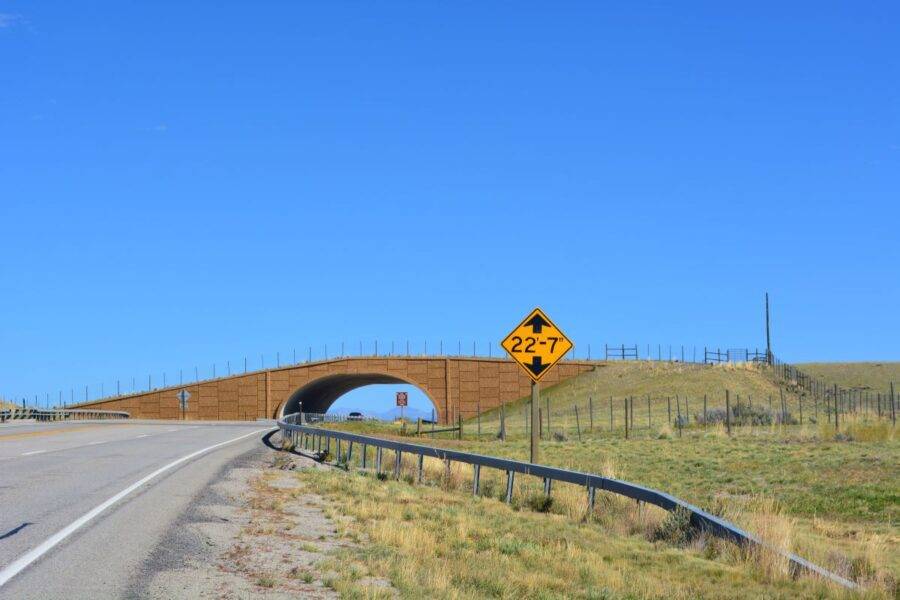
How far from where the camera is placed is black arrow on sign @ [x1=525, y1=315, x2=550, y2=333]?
2277 centimetres

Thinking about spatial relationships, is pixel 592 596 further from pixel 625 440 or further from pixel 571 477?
pixel 625 440

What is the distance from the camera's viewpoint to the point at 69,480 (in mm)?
18578

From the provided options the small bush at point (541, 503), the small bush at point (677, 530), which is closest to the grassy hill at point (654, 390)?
the small bush at point (541, 503)

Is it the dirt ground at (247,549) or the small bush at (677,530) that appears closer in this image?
the dirt ground at (247,549)

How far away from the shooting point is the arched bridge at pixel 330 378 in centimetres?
9775

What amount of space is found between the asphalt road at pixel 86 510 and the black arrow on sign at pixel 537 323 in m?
7.28

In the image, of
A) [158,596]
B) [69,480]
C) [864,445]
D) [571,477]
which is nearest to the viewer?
[158,596]

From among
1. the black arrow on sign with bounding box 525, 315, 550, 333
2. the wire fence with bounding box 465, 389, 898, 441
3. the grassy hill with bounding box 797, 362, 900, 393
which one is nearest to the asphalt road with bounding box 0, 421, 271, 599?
the black arrow on sign with bounding box 525, 315, 550, 333

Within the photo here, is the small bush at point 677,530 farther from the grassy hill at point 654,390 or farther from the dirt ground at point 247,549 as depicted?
the grassy hill at point 654,390

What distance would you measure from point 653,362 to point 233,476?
84295 mm

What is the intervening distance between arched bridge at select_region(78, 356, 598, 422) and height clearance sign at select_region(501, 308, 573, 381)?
74437 millimetres

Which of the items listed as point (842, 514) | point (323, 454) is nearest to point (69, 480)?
point (323, 454)

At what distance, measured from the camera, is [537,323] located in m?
22.8

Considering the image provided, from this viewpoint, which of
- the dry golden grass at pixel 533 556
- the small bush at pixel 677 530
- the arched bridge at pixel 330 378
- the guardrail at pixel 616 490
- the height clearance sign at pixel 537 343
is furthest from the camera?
the arched bridge at pixel 330 378
